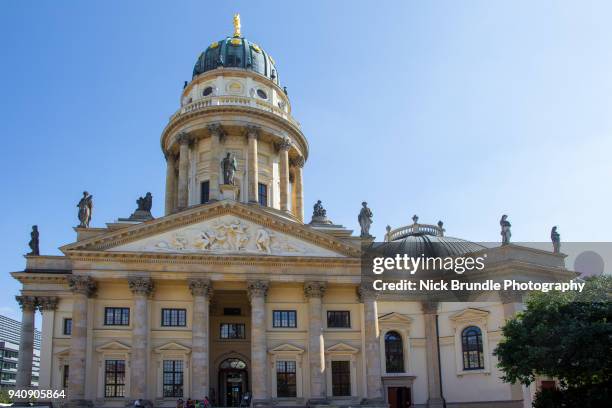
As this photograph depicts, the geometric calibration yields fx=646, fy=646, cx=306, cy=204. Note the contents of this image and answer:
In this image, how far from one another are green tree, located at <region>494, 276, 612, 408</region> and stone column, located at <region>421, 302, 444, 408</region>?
1310 cm

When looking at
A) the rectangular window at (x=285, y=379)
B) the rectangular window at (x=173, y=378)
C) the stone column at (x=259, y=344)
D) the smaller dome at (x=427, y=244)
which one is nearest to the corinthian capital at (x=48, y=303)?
the rectangular window at (x=173, y=378)

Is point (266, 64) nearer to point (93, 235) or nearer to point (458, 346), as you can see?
point (93, 235)

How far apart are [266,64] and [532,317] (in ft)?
128

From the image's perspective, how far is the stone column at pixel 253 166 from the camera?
53.4 meters

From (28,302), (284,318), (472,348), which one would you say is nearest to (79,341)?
(28,302)

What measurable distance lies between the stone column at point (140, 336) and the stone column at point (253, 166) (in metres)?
14.5

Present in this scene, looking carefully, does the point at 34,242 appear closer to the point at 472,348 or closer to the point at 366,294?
the point at 366,294

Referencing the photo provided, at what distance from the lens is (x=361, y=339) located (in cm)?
4378

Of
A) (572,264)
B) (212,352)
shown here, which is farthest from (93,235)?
(572,264)

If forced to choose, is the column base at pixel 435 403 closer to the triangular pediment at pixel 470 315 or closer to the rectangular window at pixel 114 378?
the triangular pediment at pixel 470 315

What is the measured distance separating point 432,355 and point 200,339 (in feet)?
53.6

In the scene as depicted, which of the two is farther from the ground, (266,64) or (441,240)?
(266,64)

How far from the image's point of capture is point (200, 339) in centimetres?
4041

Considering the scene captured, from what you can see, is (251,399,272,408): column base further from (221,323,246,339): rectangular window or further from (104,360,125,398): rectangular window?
(104,360,125,398): rectangular window
